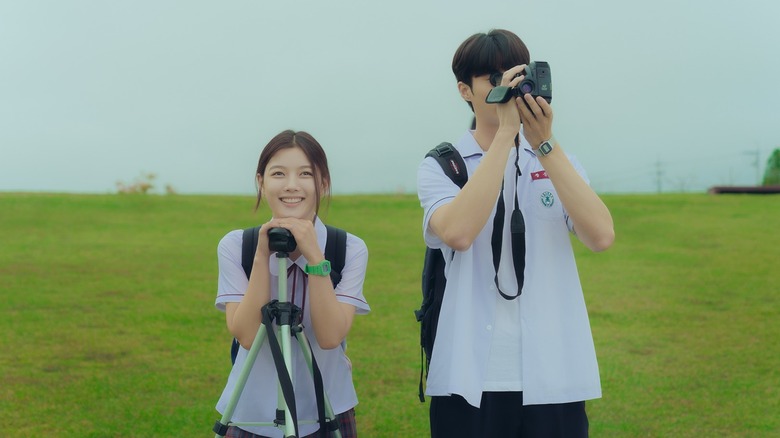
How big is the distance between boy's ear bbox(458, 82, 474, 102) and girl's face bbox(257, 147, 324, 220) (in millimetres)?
591

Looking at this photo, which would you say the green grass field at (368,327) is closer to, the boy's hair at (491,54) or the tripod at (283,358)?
the tripod at (283,358)

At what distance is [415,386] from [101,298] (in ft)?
19.2

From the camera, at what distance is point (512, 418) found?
2.78 m

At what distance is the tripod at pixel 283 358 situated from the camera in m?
2.87

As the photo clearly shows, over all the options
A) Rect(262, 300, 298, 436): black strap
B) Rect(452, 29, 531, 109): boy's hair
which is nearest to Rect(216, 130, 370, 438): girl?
Rect(262, 300, 298, 436): black strap

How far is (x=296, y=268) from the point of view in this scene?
310cm

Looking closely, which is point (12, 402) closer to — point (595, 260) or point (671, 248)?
point (595, 260)

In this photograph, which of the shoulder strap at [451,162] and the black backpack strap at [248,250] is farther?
the black backpack strap at [248,250]

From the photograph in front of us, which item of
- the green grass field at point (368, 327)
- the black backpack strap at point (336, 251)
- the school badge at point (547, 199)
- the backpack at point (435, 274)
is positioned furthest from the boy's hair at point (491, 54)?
the green grass field at point (368, 327)

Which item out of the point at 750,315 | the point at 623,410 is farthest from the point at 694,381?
the point at 750,315

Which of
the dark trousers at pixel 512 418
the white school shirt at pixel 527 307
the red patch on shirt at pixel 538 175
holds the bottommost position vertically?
the dark trousers at pixel 512 418

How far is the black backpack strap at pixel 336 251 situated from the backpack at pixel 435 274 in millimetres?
305

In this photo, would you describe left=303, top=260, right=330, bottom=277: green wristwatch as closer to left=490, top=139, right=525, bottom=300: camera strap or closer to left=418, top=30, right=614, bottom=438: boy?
left=418, top=30, right=614, bottom=438: boy

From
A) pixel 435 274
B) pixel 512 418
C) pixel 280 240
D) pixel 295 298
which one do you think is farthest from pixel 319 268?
pixel 512 418
